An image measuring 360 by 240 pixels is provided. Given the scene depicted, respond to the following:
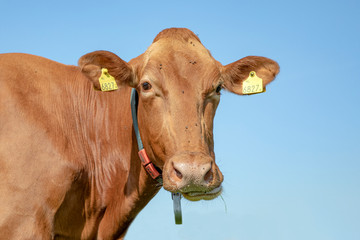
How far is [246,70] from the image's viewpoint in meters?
7.21

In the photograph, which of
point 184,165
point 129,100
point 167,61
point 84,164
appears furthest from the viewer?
point 129,100

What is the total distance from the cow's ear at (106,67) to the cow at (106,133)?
14mm

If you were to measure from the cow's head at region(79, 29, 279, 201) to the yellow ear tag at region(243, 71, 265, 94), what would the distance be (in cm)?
10

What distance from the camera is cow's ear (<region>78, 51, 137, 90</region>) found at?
21.8 feet

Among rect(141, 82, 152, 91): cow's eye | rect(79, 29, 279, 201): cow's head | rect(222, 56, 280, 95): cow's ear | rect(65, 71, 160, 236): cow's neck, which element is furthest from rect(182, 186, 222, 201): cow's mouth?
rect(222, 56, 280, 95): cow's ear

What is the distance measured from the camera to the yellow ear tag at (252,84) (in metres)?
7.20

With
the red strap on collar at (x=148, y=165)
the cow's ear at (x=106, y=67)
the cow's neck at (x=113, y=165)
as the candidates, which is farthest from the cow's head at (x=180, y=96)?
the cow's neck at (x=113, y=165)

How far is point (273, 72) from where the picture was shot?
7227 mm

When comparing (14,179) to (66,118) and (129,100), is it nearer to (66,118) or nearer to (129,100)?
(66,118)

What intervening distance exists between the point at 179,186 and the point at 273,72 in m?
2.80

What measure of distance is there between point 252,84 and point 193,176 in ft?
8.21

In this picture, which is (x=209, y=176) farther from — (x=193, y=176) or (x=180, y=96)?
(x=180, y=96)

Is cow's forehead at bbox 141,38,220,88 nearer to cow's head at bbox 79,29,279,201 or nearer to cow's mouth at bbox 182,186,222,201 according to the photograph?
cow's head at bbox 79,29,279,201

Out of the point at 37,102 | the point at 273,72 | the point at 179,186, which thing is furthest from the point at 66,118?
the point at 273,72
